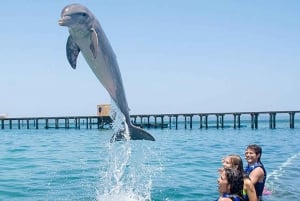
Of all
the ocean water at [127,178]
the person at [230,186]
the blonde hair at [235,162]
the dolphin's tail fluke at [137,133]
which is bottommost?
the ocean water at [127,178]

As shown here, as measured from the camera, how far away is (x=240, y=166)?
584 centimetres

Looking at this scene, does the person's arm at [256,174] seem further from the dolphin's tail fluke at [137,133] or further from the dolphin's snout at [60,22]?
the dolphin's snout at [60,22]

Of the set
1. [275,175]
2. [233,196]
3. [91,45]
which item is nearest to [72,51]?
[91,45]

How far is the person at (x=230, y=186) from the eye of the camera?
552 centimetres

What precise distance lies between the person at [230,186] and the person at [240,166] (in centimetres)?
18

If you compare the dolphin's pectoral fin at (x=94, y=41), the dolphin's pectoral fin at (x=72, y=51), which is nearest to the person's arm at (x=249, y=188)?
the dolphin's pectoral fin at (x=94, y=41)

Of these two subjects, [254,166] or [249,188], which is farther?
[254,166]

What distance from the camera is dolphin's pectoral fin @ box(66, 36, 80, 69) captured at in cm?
588

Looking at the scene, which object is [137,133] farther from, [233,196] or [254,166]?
[233,196]

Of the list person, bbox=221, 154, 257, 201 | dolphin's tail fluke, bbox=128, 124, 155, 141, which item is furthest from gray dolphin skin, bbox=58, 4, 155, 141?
person, bbox=221, 154, 257, 201

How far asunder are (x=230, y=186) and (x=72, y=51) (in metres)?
2.57

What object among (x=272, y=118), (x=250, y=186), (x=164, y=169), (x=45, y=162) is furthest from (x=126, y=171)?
(x=272, y=118)

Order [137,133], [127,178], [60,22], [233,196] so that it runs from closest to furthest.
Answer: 1. [60,22]
2. [233,196]
3. [137,133]
4. [127,178]

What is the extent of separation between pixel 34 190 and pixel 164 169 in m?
6.81
